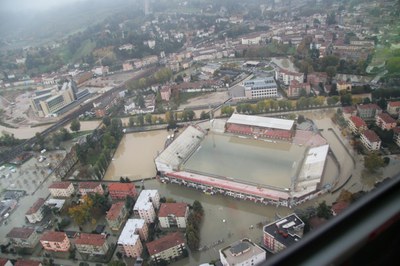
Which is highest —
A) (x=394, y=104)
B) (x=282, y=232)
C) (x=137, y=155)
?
(x=394, y=104)

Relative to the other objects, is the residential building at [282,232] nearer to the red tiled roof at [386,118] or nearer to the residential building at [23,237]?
the red tiled roof at [386,118]

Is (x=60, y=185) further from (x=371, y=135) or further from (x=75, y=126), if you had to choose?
(x=371, y=135)

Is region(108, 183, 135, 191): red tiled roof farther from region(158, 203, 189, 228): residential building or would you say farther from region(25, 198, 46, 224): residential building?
region(25, 198, 46, 224): residential building

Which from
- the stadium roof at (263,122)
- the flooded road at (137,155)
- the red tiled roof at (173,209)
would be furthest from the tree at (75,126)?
the red tiled roof at (173,209)

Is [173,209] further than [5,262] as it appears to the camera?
Yes

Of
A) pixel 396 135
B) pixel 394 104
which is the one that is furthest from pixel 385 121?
pixel 394 104

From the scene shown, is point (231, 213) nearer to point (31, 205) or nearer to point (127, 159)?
point (127, 159)
